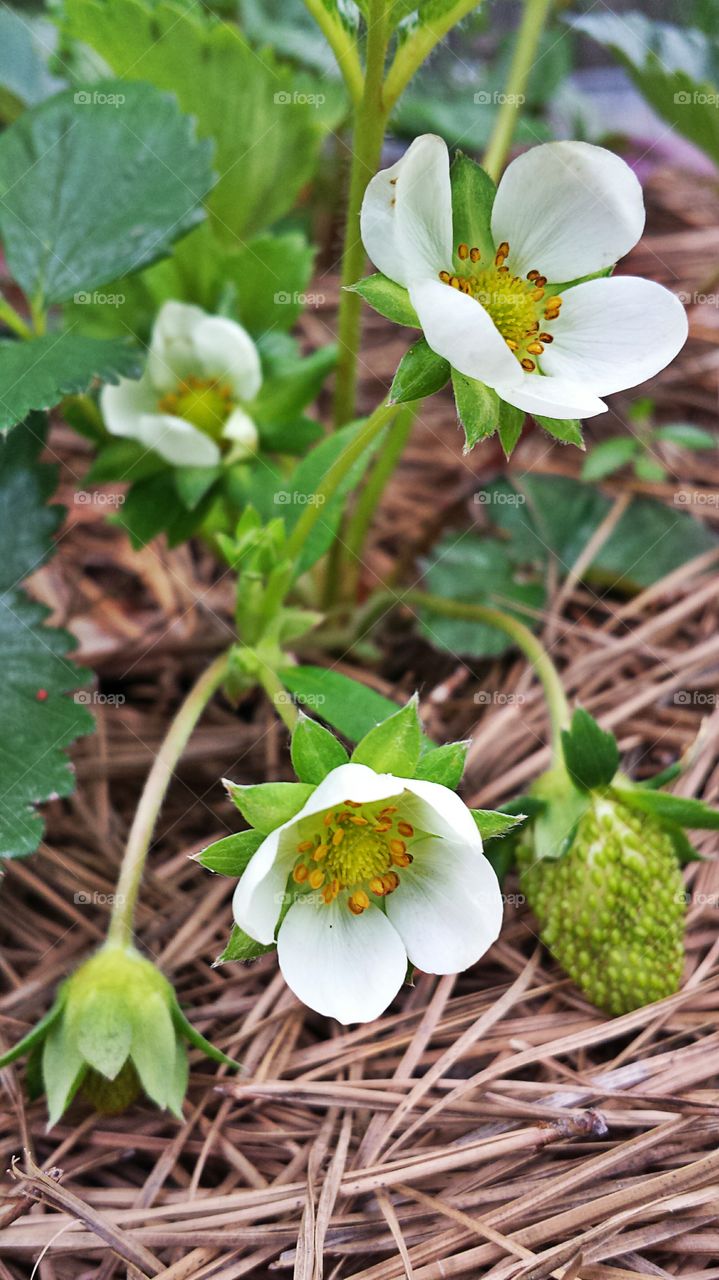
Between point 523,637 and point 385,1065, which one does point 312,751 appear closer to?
point 385,1065

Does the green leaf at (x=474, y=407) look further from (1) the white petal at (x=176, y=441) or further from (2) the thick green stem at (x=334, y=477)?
(1) the white petal at (x=176, y=441)

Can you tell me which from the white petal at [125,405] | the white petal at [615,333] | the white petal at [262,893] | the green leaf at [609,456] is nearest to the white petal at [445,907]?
the white petal at [262,893]

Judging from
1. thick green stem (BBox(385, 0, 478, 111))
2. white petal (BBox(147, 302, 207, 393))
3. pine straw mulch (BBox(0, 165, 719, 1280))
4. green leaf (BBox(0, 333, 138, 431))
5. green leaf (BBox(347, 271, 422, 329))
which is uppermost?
thick green stem (BBox(385, 0, 478, 111))

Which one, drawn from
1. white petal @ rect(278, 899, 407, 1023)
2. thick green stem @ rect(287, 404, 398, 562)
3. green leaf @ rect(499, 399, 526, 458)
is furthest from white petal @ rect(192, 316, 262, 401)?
white petal @ rect(278, 899, 407, 1023)

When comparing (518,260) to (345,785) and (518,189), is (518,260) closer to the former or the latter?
(518,189)

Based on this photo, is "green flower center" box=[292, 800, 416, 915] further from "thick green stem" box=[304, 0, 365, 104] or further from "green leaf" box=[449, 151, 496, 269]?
"thick green stem" box=[304, 0, 365, 104]

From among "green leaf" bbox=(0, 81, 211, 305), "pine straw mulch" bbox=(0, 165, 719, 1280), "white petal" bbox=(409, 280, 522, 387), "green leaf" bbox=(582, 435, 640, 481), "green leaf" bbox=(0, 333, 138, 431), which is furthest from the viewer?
"green leaf" bbox=(582, 435, 640, 481)
